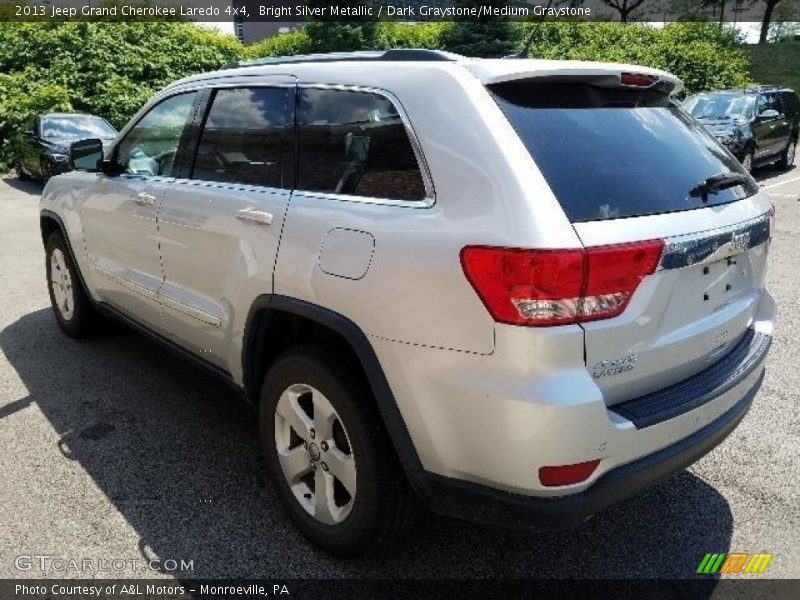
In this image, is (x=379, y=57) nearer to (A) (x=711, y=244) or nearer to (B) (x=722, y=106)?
(A) (x=711, y=244)

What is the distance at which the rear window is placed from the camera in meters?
2.07

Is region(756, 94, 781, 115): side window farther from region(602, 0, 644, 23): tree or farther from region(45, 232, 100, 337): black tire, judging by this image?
region(602, 0, 644, 23): tree

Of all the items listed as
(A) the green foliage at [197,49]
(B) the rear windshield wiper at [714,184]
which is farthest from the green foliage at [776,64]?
(B) the rear windshield wiper at [714,184]

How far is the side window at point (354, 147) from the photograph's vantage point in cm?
229

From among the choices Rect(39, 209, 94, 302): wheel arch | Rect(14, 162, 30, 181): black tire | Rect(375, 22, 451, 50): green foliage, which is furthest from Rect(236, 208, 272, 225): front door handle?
Rect(375, 22, 451, 50): green foliage

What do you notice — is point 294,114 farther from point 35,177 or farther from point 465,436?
point 35,177

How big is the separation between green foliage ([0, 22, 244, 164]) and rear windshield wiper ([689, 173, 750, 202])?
17.2m

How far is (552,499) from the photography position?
6.51 feet

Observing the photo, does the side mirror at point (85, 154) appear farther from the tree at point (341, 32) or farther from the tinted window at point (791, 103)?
the tree at point (341, 32)

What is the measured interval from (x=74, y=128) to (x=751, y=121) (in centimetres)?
1333

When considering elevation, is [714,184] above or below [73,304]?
above

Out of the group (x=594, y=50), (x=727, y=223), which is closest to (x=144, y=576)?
(x=727, y=223)

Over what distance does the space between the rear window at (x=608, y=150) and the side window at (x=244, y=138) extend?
108cm

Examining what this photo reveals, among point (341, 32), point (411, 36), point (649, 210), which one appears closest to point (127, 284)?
point (649, 210)
